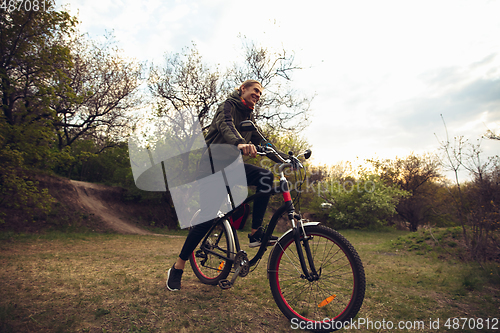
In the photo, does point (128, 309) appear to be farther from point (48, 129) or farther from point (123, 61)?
point (123, 61)

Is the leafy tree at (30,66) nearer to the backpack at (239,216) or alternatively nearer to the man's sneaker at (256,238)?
the backpack at (239,216)

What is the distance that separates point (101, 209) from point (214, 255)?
13.5 metres

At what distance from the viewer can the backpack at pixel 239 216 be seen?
9.12 feet

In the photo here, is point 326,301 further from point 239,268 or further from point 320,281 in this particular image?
point 239,268

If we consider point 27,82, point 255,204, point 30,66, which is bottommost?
point 255,204

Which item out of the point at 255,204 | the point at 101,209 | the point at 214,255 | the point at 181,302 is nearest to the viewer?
the point at 181,302

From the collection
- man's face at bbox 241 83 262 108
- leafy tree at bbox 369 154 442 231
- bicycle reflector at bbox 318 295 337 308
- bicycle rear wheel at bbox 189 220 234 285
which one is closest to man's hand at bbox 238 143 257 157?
man's face at bbox 241 83 262 108

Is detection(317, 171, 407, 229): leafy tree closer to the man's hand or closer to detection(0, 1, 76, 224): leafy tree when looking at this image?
detection(0, 1, 76, 224): leafy tree

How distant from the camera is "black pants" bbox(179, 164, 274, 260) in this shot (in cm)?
253

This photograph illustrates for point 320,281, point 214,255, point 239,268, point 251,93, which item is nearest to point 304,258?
point 320,281

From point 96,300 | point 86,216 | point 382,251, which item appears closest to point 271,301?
point 96,300

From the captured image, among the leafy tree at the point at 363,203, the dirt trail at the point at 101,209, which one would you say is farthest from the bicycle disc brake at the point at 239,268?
the leafy tree at the point at 363,203

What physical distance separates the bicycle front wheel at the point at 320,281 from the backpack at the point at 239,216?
70 cm

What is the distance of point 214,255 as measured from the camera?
2.88m
